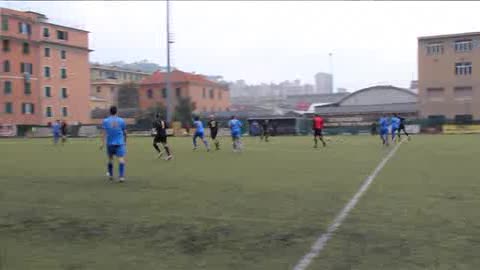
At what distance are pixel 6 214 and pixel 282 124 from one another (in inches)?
1995

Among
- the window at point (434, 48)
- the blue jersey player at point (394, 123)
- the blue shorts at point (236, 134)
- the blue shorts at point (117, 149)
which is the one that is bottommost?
the blue shorts at point (117, 149)

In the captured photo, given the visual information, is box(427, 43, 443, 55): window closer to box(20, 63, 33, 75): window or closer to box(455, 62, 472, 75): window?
box(455, 62, 472, 75): window

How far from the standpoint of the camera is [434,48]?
7494 centimetres

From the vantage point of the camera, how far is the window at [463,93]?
72.7 meters

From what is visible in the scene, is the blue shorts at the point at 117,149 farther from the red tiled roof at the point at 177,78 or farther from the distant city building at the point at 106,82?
the distant city building at the point at 106,82

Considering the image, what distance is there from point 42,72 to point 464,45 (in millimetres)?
58000

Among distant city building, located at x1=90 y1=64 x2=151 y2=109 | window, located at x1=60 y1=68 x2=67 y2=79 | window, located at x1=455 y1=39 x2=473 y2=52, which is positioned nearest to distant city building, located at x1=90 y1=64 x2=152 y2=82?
distant city building, located at x1=90 y1=64 x2=151 y2=109

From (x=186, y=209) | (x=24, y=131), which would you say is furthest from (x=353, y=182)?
(x=24, y=131)

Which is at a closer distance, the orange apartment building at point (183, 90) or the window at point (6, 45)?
the window at point (6, 45)

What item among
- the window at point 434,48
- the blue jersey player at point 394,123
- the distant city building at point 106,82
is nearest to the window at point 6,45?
the distant city building at point 106,82

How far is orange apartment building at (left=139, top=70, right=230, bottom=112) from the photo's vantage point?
102 metres

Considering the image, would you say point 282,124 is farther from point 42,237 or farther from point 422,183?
point 42,237

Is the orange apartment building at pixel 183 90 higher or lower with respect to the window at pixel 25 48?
lower

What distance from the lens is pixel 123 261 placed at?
571 cm
